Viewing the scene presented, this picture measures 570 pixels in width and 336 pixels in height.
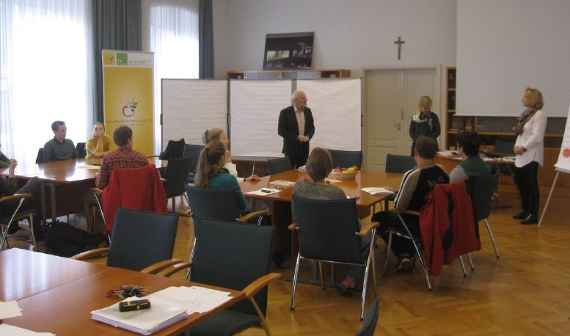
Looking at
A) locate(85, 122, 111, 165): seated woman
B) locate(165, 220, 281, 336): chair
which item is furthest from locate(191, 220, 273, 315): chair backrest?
locate(85, 122, 111, 165): seated woman

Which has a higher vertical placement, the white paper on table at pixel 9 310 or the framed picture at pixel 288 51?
the framed picture at pixel 288 51

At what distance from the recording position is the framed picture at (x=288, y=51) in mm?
11250

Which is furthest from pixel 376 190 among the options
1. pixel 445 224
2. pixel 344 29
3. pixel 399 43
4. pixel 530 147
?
pixel 344 29

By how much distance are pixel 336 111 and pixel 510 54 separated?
2675 mm

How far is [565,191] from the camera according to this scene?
9.19m

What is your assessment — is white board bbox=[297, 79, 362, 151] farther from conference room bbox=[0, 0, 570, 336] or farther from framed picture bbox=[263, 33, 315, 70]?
framed picture bbox=[263, 33, 315, 70]

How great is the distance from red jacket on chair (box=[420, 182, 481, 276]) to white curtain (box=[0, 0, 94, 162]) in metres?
5.66

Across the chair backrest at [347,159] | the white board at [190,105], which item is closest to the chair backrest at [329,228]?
the chair backrest at [347,159]

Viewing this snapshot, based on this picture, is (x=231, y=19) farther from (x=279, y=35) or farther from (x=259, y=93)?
(x=259, y=93)

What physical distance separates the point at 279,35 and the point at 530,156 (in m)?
5.78

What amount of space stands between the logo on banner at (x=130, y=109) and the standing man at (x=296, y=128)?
2.75m

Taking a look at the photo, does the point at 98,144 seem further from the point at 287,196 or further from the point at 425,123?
the point at 425,123

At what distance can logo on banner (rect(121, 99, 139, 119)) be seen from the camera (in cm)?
926

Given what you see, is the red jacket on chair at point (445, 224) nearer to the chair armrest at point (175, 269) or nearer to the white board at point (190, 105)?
the chair armrest at point (175, 269)
